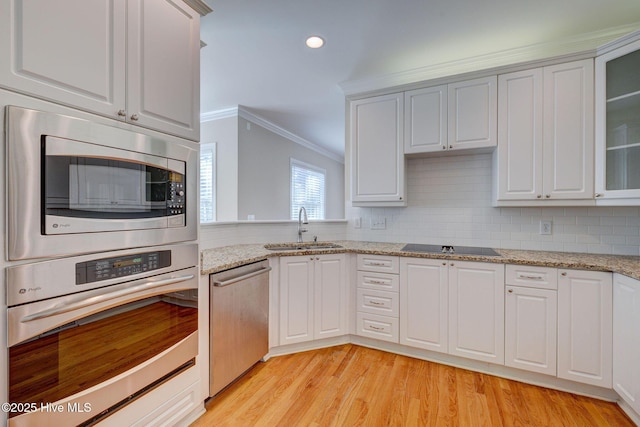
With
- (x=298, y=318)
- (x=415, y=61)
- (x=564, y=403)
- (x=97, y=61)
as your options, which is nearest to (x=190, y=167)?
(x=97, y=61)

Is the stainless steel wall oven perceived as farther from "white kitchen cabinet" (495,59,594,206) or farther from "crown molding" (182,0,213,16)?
"white kitchen cabinet" (495,59,594,206)

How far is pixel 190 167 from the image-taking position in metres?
1.56

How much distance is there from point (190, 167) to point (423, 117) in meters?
2.07

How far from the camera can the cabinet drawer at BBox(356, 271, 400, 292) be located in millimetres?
2496

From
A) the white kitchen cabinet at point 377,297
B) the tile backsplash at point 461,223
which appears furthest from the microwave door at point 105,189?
the white kitchen cabinet at point 377,297

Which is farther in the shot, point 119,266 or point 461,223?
point 461,223

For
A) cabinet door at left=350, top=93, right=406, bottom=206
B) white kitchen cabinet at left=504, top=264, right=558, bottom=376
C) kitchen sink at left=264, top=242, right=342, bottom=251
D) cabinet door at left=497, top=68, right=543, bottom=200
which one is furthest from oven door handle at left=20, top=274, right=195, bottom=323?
cabinet door at left=497, top=68, right=543, bottom=200

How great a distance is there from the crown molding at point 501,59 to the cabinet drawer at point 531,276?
5.33ft

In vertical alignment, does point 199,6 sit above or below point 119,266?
above

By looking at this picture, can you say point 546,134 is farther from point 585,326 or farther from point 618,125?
point 585,326

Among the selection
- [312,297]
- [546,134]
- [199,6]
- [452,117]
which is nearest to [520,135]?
[546,134]

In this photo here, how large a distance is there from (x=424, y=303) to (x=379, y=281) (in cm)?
40

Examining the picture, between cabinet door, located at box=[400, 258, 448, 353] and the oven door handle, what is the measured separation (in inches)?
69.8

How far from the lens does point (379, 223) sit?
3141mm
